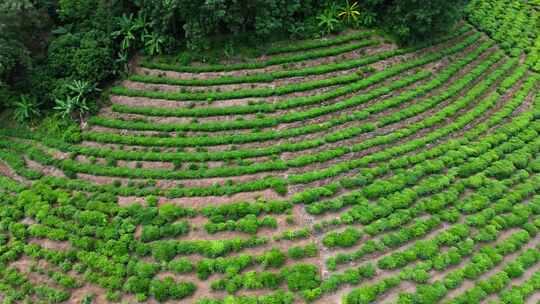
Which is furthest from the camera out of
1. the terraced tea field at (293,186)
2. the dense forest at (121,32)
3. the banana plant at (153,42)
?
the banana plant at (153,42)

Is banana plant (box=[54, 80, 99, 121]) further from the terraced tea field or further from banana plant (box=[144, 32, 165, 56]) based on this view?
banana plant (box=[144, 32, 165, 56])

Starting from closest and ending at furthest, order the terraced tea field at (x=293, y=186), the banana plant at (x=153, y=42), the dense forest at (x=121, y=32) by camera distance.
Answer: the terraced tea field at (x=293, y=186)
the dense forest at (x=121, y=32)
the banana plant at (x=153, y=42)

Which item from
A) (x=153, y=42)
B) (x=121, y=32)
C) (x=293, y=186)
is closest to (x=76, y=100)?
(x=121, y=32)

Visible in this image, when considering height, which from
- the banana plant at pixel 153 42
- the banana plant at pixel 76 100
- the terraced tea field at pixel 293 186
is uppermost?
the banana plant at pixel 153 42

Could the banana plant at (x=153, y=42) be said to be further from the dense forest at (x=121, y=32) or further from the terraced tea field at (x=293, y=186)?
the terraced tea field at (x=293, y=186)

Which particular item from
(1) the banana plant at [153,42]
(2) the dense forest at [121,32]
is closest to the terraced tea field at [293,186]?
(1) the banana plant at [153,42]

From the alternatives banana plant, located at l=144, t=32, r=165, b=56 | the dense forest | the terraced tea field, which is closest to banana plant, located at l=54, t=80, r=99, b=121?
the dense forest

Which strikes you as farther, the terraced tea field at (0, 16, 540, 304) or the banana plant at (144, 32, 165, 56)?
the banana plant at (144, 32, 165, 56)

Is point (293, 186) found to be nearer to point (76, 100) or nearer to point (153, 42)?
point (153, 42)

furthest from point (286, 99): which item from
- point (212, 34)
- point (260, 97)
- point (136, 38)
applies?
point (136, 38)
